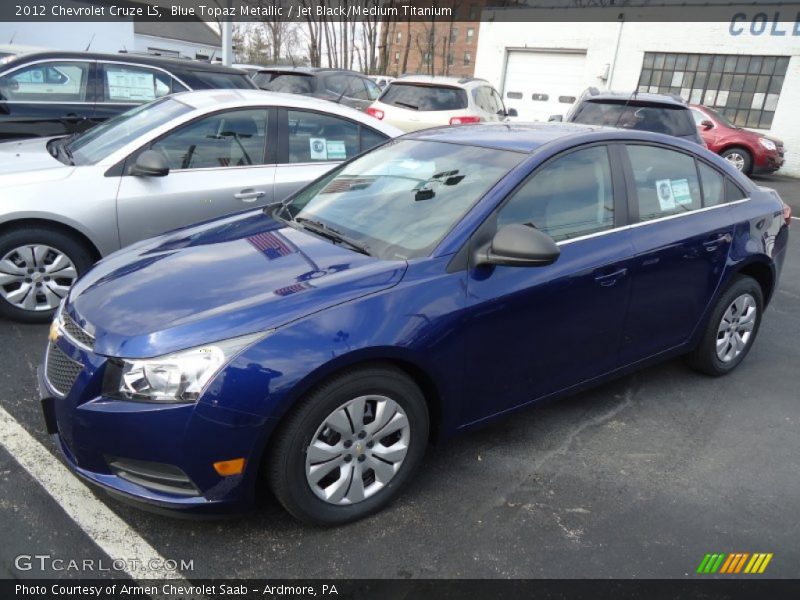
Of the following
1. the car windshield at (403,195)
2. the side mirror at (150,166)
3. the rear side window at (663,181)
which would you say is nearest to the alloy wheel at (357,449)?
the car windshield at (403,195)

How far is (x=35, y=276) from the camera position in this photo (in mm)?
4195

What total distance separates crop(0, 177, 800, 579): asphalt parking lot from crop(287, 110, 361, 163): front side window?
7.98 feet

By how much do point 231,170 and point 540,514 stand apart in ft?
11.0

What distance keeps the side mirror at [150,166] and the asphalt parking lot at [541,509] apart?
4.45 ft

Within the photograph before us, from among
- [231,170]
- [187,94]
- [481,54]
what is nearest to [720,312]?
[231,170]

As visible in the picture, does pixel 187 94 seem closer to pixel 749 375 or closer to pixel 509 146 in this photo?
pixel 509 146

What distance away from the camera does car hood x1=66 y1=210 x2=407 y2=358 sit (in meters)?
2.29

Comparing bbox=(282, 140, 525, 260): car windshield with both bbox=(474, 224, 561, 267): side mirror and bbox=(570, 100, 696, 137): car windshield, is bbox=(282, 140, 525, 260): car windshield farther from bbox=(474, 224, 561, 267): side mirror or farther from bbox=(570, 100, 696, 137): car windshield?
bbox=(570, 100, 696, 137): car windshield

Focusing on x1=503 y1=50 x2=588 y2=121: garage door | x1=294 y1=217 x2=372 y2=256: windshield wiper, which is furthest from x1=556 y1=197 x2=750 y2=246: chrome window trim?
x1=503 y1=50 x2=588 y2=121: garage door

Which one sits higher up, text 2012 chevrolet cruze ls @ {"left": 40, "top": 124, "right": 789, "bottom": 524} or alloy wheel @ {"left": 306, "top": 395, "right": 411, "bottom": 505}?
text 2012 chevrolet cruze ls @ {"left": 40, "top": 124, "right": 789, "bottom": 524}

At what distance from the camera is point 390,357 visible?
97.0 inches

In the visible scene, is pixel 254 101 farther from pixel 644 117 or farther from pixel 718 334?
pixel 644 117

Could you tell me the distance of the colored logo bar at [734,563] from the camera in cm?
251

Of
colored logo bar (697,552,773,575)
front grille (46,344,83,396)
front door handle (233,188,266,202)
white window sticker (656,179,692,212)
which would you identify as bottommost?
colored logo bar (697,552,773,575)
